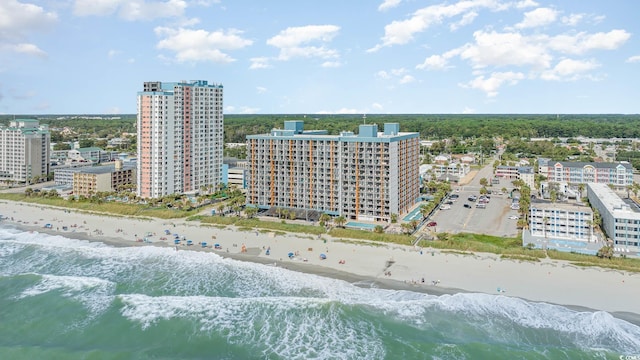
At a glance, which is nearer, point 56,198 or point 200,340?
point 200,340

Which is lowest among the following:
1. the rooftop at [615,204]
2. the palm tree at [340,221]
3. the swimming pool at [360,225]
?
the swimming pool at [360,225]

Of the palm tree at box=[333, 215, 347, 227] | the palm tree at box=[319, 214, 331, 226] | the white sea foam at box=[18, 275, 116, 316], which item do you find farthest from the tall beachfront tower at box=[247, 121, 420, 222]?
the white sea foam at box=[18, 275, 116, 316]

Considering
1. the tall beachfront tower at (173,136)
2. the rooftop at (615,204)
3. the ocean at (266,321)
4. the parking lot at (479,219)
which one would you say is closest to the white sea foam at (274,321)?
the ocean at (266,321)

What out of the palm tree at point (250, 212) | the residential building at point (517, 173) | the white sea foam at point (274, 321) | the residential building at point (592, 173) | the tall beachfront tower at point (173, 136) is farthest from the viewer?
the residential building at point (517, 173)

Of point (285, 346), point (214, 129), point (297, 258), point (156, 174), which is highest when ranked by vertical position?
point (214, 129)

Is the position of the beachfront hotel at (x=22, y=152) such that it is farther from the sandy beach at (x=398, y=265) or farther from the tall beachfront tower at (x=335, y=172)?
the tall beachfront tower at (x=335, y=172)

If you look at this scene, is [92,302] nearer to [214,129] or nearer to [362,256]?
[362,256]

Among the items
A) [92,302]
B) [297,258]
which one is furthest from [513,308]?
[92,302]
